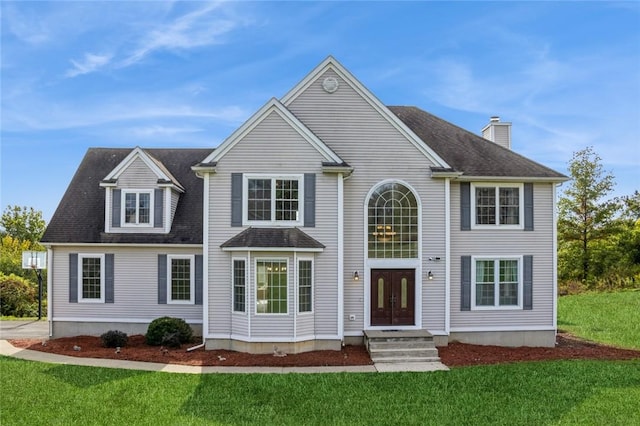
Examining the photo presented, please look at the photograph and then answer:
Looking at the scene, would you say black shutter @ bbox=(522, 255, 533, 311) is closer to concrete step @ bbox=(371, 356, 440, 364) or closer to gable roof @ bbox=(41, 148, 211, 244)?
concrete step @ bbox=(371, 356, 440, 364)

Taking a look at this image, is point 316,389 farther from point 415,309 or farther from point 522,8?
point 522,8

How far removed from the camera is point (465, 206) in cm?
1599

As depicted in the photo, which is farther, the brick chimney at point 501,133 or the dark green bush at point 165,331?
the brick chimney at point 501,133

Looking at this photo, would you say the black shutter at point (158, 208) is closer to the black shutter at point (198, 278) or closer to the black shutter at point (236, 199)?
the black shutter at point (198, 278)

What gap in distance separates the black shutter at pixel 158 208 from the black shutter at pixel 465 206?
35.6 ft

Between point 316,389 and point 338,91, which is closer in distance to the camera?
point 316,389

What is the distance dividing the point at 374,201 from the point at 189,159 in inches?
345

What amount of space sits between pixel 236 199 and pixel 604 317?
59.7 feet

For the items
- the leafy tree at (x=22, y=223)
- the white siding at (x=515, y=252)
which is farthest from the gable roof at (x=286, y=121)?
the leafy tree at (x=22, y=223)

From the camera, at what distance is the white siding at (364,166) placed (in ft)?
50.2

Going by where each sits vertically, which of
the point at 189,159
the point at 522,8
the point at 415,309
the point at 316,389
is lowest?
the point at 316,389

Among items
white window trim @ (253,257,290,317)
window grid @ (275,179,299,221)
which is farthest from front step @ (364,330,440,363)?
window grid @ (275,179,299,221)

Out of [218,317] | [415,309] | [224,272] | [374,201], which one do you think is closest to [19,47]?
[224,272]

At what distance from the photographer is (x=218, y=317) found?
14.6 meters
